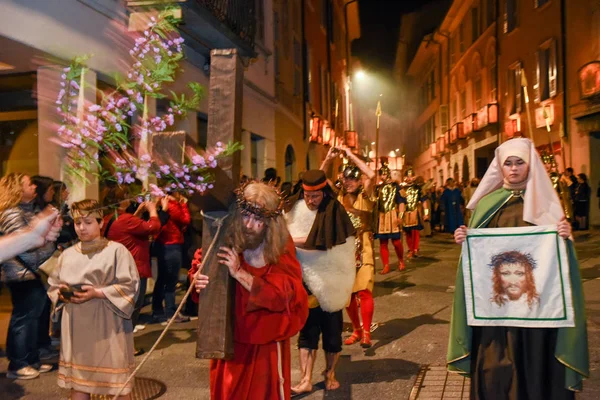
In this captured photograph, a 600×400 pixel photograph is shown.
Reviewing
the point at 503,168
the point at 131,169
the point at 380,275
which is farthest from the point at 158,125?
the point at 380,275

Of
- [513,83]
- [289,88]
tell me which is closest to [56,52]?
[289,88]

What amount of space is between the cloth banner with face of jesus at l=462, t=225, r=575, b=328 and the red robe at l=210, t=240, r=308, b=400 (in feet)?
4.28

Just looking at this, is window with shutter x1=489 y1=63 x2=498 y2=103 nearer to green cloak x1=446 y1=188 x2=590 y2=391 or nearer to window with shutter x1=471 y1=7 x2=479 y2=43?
window with shutter x1=471 y1=7 x2=479 y2=43

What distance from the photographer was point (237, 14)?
13086 millimetres

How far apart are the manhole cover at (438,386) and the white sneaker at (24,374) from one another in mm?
3354

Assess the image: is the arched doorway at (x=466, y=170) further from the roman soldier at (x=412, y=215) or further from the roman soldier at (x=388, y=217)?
the roman soldier at (x=388, y=217)

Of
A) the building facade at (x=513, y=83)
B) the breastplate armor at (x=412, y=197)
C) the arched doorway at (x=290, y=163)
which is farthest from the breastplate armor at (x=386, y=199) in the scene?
the arched doorway at (x=290, y=163)

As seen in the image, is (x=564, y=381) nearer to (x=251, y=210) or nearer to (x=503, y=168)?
(x=503, y=168)

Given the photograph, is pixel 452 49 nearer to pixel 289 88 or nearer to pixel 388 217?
pixel 289 88

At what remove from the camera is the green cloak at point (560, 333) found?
403 centimetres

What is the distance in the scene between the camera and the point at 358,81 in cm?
5378

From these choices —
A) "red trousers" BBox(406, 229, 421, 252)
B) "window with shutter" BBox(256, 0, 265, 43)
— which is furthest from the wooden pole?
"window with shutter" BBox(256, 0, 265, 43)

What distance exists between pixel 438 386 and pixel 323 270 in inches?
52.7

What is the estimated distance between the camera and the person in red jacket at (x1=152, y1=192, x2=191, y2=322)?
8125mm
